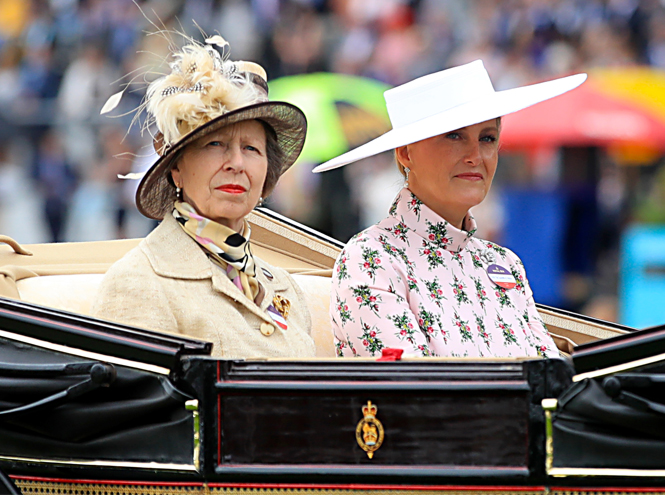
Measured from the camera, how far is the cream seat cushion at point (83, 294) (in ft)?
8.02

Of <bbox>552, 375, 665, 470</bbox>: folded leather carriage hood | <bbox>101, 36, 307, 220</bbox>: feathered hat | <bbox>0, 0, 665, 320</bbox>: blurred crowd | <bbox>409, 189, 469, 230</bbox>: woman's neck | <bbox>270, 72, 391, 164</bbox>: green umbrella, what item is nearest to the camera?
<bbox>552, 375, 665, 470</bbox>: folded leather carriage hood

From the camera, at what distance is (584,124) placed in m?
6.49

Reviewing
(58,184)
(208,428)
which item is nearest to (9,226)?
(58,184)

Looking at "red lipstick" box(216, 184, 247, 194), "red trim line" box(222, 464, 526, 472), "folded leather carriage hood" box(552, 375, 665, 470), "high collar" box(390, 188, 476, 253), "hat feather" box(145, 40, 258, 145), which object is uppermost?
"hat feather" box(145, 40, 258, 145)

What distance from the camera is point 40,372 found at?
1.66 m

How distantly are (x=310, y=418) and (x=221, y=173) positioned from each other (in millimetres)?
738

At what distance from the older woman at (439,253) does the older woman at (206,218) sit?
0.19 meters

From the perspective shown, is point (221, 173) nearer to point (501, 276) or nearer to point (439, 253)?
point (439, 253)

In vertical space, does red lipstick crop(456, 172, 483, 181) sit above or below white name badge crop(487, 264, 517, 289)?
above

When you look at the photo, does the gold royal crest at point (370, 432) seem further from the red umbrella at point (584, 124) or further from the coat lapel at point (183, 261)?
the red umbrella at point (584, 124)

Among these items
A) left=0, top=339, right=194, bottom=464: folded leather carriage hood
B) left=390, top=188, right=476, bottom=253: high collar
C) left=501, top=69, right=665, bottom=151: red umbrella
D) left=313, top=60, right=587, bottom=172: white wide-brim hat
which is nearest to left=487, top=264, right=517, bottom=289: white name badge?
left=390, top=188, right=476, bottom=253: high collar

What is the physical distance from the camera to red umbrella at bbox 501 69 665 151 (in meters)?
6.48

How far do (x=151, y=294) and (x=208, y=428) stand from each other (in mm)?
463

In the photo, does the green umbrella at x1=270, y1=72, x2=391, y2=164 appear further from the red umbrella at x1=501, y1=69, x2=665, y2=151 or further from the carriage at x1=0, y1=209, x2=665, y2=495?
the carriage at x1=0, y1=209, x2=665, y2=495
